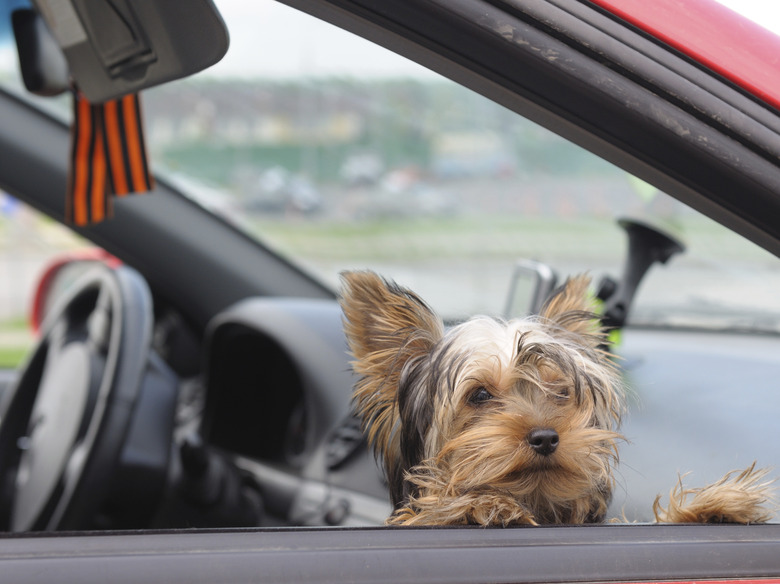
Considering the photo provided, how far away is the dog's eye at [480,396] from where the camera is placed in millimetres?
1502

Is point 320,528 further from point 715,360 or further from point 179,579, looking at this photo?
point 715,360

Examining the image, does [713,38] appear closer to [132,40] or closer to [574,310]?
[574,310]

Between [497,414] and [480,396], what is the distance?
0.20 feet

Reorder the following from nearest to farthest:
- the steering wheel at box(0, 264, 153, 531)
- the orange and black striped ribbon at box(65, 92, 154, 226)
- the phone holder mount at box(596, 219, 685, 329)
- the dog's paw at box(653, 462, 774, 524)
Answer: the dog's paw at box(653, 462, 774, 524)
the steering wheel at box(0, 264, 153, 531)
the phone holder mount at box(596, 219, 685, 329)
the orange and black striped ribbon at box(65, 92, 154, 226)

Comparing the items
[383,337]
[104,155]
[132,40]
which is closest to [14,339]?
[104,155]

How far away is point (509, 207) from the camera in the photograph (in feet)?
36.8

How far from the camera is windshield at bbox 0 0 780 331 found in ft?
Answer: 7.36

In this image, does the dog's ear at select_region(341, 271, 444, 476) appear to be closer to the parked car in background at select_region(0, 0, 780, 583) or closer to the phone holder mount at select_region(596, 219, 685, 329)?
the parked car in background at select_region(0, 0, 780, 583)

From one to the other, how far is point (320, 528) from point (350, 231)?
6.64m

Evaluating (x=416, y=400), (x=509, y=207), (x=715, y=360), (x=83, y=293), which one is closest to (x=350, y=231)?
(x=509, y=207)

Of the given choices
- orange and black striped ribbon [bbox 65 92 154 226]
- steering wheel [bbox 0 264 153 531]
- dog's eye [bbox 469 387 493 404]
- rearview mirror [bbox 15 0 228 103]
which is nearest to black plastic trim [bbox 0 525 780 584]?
dog's eye [bbox 469 387 493 404]

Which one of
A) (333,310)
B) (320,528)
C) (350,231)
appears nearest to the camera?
(320,528)

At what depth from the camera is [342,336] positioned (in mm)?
2477

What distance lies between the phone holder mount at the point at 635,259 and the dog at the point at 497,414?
0.80m
